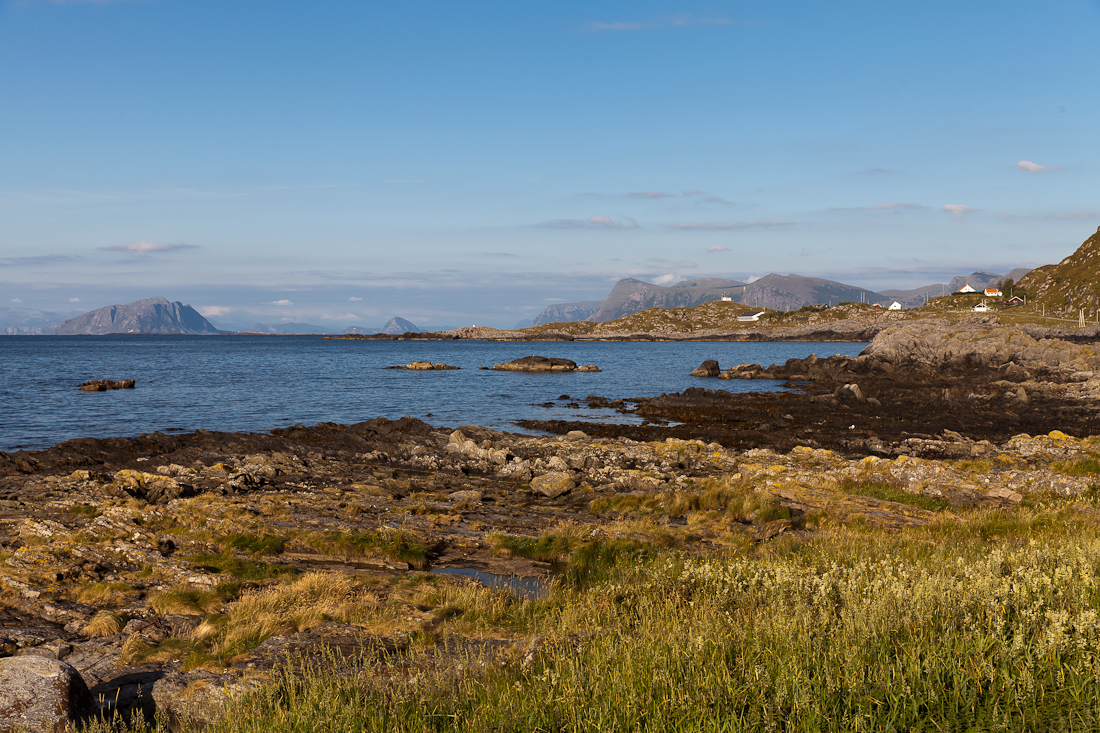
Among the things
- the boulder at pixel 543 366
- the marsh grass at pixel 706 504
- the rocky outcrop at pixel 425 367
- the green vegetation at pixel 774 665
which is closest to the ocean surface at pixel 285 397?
the boulder at pixel 543 366

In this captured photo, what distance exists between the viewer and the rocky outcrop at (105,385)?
61.1 metres

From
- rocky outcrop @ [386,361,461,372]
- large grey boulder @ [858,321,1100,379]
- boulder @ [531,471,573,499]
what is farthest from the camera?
rocky outcrop @ [386,361,461,372]

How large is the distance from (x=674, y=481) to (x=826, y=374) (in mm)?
54434

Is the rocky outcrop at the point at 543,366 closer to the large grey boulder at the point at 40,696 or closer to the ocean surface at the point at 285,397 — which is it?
the ocean surface at the point at 285,397

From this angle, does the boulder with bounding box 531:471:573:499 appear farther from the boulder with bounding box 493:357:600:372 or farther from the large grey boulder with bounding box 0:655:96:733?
the boulder with bounding box 493:357:600:372

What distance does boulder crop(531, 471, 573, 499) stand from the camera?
22.5m

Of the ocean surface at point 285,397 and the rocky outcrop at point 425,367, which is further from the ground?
the rocky outcrop at point 425,367

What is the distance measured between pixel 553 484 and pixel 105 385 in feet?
195

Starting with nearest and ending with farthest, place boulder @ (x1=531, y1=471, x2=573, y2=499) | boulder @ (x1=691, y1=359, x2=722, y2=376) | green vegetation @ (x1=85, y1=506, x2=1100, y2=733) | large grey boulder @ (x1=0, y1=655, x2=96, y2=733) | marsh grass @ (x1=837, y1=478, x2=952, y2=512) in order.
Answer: green vegetation @ (x1=85, y1=506, x2=1100, y2=733), large grey boulder @ (x1=0, y1=655, x2=96, y2=733), marsh grass @ (x1=837, y1=478, x2=952, y2=512), boulder @ (x1=531, y1=471, x2=573, y2=499), boulder @ (x1=691, y1=359, x2=722, y2=376)

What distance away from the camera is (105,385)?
62.8m

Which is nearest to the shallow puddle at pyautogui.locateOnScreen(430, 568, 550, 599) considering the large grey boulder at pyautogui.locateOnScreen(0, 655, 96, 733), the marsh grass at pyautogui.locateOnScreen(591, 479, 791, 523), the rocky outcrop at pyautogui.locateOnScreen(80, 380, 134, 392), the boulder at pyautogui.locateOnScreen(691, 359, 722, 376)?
the marsh grass at pyautogui.locateOnScreen(591, 479, 791, 523)

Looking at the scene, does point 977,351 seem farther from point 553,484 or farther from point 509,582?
point 509,582

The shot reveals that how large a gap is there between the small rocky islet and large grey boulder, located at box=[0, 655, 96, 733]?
39 millimetres

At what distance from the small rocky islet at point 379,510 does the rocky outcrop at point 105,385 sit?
39.1m
